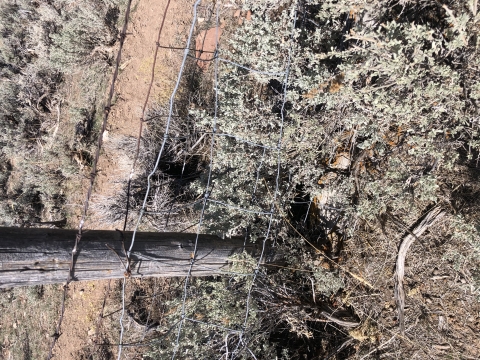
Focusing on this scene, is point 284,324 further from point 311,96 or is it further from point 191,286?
point 311,96

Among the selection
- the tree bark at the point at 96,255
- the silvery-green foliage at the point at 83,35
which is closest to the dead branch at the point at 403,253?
the tree bark at the point at 96,255

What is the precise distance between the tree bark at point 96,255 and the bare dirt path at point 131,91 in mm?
2189

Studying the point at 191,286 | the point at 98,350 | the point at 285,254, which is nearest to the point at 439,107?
the point at 285,254

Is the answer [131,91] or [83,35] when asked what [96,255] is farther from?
[83,35]

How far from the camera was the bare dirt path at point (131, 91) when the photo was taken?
464 cm

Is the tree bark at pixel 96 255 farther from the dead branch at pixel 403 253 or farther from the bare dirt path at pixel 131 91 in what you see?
the bare dirt path at pixel 131 91

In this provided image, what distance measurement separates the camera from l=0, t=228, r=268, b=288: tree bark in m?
1.97

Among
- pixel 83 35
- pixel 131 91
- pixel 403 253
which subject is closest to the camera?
pixel 403 253

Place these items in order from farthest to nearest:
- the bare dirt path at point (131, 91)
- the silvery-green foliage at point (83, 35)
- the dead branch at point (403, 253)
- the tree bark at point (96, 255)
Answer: the silvery-green foliage at point (83, 35), the bare dirt path at point (131, 91), the dead branch at point (403, 253), the tree bark at point (96, 255)

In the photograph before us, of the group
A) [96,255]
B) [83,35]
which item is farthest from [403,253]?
[83,35]

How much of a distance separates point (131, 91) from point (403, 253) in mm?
3759

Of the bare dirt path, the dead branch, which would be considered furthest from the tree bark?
the bare dirt path

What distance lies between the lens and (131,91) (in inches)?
190

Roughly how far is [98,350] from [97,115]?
10.7 feet
